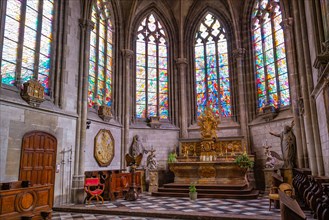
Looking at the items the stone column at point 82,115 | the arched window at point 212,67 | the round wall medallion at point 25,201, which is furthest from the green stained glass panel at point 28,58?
the arched window at point 212,67

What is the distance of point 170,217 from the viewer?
7879 mm

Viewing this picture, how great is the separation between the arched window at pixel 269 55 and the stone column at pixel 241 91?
2.55 feet

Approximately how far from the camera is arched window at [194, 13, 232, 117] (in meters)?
17.1

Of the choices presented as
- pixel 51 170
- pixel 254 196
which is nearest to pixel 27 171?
pixel 51 170

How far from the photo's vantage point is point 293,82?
41.9 feet

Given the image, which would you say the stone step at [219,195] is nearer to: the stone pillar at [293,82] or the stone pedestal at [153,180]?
the stone pedestal at [153,180]

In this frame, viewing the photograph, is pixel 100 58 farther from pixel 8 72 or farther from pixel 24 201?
pixel 24 201

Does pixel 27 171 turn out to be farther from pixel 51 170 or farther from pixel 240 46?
pixel 240 46

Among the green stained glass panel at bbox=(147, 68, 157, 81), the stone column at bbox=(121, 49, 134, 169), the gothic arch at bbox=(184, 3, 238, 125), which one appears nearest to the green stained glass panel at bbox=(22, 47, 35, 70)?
the stone column at bbox=(121, 49, 134, 169)

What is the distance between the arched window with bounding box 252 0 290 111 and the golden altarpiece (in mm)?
2953

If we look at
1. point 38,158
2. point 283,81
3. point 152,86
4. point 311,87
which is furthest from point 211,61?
point 38,158

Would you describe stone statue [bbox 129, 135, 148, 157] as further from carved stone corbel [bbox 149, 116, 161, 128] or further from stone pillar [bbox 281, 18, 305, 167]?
stone pillar [bbox 281, 18, 305, 167]

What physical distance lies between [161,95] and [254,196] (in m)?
8.54

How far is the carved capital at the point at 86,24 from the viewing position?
43.2 feet
